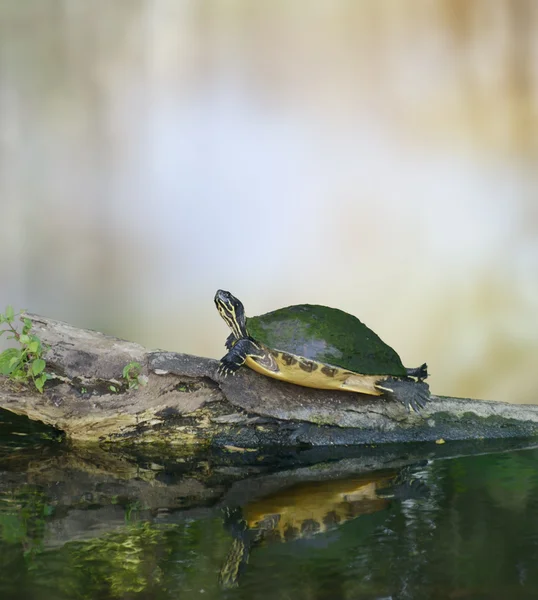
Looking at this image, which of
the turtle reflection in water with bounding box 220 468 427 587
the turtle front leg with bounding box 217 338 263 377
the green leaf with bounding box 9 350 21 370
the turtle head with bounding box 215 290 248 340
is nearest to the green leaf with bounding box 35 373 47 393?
the green leaf with bounding box 9 350 21 370

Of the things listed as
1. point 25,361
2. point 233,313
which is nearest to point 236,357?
point 233,313

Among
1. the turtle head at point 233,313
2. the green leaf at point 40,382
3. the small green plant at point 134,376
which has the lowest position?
the green leaf at point 40,382

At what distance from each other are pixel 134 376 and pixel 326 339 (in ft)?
3.70

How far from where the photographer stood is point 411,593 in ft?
6.38

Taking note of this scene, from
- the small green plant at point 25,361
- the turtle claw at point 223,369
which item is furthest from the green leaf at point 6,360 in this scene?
the turtle claw at point 223,369

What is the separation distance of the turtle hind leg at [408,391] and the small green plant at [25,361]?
1.92 metres

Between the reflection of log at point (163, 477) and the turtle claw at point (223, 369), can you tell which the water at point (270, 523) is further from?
the turtle claw at point (223, 369)

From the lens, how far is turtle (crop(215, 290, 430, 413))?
152 inches

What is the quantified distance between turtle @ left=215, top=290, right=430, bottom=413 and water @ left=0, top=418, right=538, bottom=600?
36 cm

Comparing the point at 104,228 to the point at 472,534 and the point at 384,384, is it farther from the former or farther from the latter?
the point at 472,534

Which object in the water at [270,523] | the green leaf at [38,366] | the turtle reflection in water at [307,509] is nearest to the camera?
the water at [270,523]

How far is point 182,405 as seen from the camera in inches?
156

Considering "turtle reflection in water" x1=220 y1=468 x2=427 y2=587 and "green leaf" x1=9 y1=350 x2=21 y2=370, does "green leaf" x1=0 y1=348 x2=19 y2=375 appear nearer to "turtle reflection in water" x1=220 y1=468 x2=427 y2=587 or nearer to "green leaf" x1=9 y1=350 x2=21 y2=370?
"green leaf" x1=9 y1=350 x2=21 y2=370

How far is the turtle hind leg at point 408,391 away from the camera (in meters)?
4.00
